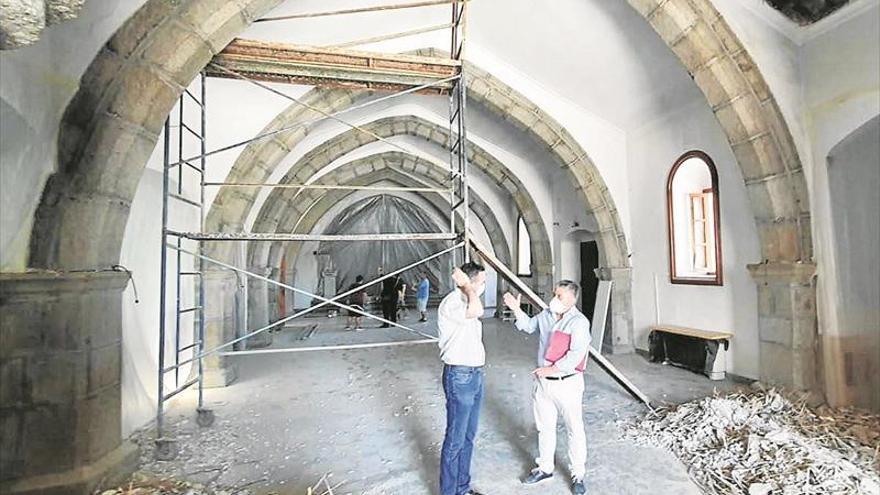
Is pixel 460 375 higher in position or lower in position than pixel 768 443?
higher

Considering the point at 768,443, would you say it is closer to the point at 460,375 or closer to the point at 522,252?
the point at 460,375

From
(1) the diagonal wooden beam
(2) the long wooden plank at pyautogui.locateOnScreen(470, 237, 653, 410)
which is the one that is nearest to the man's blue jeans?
(2) the long wooden plank at pyautogui.locateOnScreen(470, 237, 653, 410)

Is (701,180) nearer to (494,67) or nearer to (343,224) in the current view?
(494,67)

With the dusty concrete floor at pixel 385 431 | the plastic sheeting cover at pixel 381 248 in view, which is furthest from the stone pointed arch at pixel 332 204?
the plastic sheeting cover at pixel 381 248

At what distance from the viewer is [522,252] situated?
33.1 ft

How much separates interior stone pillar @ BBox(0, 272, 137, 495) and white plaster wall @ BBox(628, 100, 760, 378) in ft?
17.6

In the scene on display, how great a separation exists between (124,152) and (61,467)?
64.8 inches

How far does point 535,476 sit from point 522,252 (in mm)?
7737

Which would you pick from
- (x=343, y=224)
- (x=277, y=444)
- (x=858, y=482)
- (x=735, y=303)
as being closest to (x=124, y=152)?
(x=277, y=444)

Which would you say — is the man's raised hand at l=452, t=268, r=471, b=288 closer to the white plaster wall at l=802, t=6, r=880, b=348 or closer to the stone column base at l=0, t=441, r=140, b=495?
the stone column base at l=0, t=441, r=140, b=495

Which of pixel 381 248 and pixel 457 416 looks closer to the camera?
pixel 457 416

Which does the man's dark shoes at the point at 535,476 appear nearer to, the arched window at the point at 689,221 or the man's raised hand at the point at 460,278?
the man's raised hand at the point at 460,278

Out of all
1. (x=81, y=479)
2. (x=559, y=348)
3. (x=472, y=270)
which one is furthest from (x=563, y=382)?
(x=81, y=479)

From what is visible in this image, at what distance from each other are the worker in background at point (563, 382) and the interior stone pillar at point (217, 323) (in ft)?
11.5
